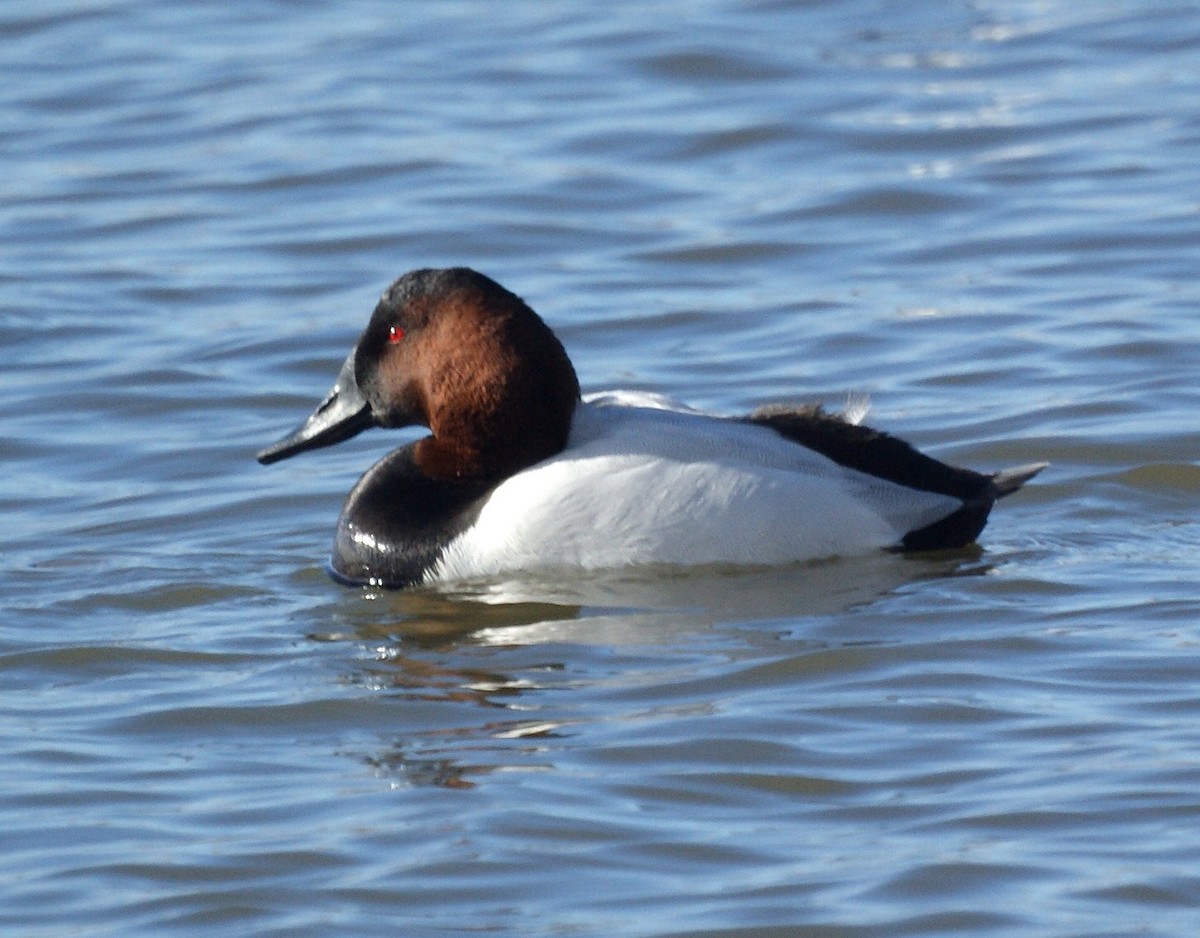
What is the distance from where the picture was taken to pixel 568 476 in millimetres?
6488

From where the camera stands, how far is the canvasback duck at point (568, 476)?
6488 millimetres

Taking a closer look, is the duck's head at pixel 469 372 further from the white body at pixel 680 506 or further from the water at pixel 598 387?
the water at pixel 598 387

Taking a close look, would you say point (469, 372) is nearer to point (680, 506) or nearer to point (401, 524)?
point (401, 524)

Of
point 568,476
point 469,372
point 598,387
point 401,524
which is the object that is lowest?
point 598,387

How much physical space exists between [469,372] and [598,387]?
218 cm

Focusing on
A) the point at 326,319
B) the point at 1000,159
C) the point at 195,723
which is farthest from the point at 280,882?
the point at 1000,159

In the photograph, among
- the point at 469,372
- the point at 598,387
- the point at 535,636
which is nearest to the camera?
the point at 535,636

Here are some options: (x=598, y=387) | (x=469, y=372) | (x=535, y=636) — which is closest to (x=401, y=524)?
(x=469, y=372)

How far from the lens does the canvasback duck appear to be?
21.3 ft

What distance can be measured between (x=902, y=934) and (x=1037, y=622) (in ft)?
6.47

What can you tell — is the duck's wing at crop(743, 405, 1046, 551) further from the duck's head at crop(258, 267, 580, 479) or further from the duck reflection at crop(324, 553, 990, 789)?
the duck's head at crop(258, 267, 580, 479)

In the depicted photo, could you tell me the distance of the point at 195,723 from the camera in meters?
5.55

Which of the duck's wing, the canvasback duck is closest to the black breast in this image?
the canvasback duck

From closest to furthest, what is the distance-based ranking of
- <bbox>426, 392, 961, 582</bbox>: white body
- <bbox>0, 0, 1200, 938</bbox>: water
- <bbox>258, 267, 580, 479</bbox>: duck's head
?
1. <bbox>0, 0, 1200, 938</bbox>: water
2. <bbox>426, 392, 961, 582</bbox>: white body
3. <bbox>258, 267, 580, 479</bbox>: duck's head
